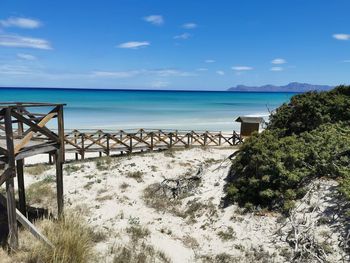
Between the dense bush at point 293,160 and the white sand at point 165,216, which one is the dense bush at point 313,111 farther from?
the white sand at point 165,216

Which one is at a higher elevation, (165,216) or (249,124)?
→ (249,124)

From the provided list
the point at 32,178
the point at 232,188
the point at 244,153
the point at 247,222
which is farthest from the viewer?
the point at 32,178

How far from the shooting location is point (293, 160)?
1023cm

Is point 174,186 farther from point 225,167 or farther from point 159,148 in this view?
point 159,148

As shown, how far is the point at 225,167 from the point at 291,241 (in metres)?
5.64

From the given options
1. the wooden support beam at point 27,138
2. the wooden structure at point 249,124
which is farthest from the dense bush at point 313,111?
the wooden structure at point 249,124

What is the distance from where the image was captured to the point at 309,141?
37.5 ft

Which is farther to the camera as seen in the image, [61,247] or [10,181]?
[10,181]

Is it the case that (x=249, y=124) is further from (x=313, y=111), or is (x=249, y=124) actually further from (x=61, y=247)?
(x=61, y=247)

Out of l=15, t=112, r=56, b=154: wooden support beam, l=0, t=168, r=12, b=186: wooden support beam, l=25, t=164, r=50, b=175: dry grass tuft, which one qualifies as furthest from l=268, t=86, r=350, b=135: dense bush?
l=25, t=164, r=50, b=175: dry grass tuft

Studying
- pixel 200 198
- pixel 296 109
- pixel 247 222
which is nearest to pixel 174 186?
pixel 200 198

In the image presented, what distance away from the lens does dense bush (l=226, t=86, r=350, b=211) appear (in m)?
9.62

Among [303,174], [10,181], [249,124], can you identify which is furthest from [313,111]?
[249,124]

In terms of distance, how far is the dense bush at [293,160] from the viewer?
9625 mm
